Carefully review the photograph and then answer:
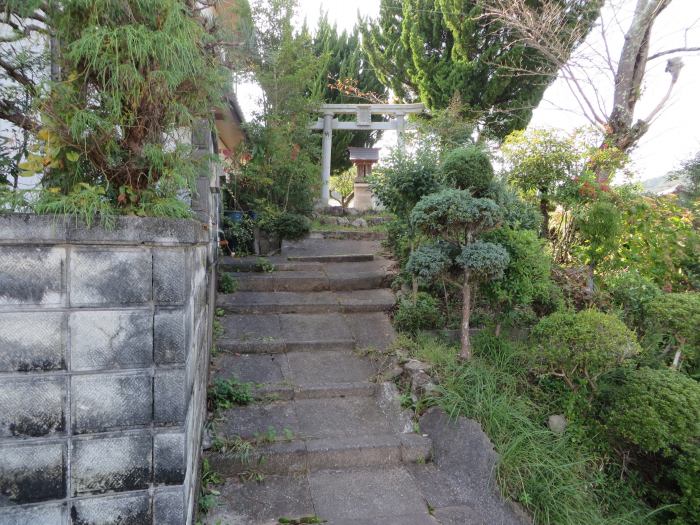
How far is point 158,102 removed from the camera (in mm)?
1562

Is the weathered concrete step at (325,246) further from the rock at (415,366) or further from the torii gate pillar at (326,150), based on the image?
the torii gate pillar at (326,150)

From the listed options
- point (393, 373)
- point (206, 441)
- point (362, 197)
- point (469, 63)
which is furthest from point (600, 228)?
point (362, 197)

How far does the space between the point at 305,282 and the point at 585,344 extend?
285 cm

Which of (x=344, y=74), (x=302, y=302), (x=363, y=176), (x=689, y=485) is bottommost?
(x=689, y=485)

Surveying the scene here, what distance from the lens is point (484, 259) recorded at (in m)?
3.25

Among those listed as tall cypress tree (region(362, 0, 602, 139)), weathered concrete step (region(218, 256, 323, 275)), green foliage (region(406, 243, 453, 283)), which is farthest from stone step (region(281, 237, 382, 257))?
tall cypress tree (region(362, 0, 602, 139))

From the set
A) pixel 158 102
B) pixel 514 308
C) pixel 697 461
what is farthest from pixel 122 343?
pixel 514 308

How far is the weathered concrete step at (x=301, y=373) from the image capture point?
323 cm

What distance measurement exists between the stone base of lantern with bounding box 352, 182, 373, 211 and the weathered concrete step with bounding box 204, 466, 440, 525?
9.09 meters

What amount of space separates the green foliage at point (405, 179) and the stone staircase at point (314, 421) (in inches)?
38.6

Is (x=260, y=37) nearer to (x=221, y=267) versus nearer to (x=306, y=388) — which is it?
(x=221, y=267)

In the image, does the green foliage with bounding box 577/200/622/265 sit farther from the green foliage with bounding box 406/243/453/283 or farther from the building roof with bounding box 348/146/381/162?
the building roof with bounding box 348/146/381/162

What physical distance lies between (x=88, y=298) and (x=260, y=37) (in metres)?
7.90

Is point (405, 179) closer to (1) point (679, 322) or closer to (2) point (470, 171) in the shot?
(2) point (470, 171)
